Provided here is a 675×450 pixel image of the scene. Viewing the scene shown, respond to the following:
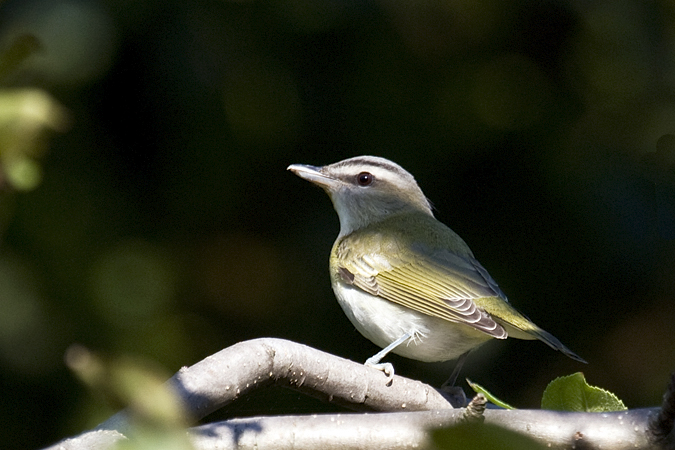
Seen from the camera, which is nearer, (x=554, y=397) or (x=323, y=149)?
(x=554, y=397)

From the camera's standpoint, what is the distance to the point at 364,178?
418cm

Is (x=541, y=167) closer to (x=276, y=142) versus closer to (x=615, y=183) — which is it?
(x=615, y=183)

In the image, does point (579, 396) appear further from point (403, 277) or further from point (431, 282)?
point (403, 277)

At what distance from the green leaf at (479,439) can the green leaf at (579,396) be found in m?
1.22

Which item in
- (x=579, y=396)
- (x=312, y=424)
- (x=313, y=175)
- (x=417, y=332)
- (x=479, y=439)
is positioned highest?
A: (x=479, y=439)

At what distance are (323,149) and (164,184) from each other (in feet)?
2.89

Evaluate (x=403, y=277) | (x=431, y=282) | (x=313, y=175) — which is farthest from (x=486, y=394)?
(x=313, y=175)

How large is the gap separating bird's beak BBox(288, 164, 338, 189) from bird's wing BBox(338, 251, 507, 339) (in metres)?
0.45

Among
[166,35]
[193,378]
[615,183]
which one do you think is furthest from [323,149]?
[193,378]

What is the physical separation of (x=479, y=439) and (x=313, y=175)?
328 centimetres

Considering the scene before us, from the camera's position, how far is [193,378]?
71.5 inches

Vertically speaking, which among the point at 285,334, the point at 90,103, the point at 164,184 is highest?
the point at 90,103

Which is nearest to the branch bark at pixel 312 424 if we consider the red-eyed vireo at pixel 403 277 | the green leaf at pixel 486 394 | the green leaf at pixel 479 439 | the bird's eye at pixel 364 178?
the green leaf at pixel 486 394

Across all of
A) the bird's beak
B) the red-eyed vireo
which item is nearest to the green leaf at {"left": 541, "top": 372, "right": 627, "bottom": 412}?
the red-eyed vireo
